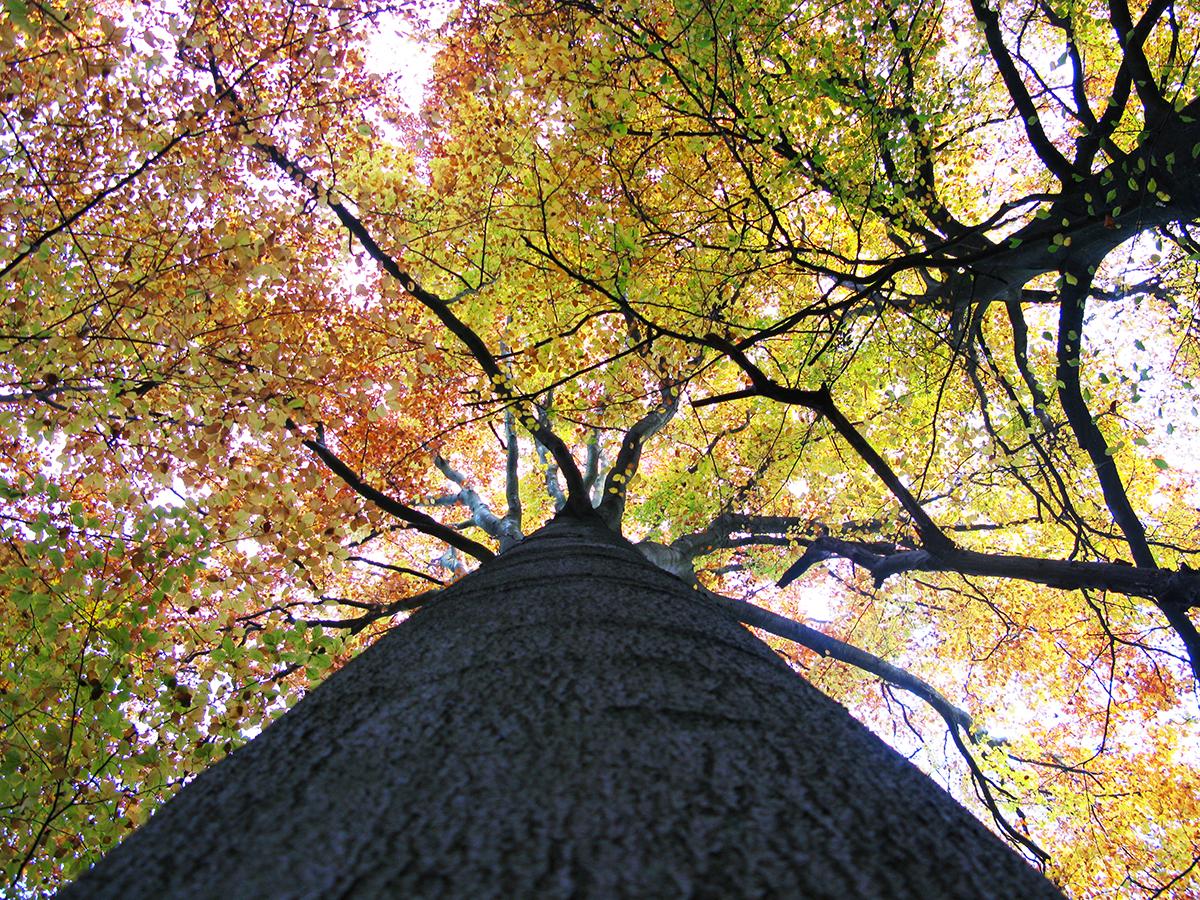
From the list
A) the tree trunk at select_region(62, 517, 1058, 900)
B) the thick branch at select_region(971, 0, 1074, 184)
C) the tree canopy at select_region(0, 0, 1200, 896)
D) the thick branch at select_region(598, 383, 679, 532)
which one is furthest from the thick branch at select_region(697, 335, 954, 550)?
the thick branch at select_region(971, 0, 1074, 184)

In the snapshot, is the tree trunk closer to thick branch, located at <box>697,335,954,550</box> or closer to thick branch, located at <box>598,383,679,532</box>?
thick branch, located at <box>697,335,954,550</box>

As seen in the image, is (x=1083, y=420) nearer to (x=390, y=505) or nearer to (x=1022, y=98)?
(x=1022, y=98)

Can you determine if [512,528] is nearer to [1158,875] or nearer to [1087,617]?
[1087,617]

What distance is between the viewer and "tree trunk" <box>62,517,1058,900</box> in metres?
0.72

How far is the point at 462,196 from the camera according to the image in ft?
26.1

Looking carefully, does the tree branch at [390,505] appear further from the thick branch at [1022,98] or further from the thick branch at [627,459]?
the thick branch at [1022,98]

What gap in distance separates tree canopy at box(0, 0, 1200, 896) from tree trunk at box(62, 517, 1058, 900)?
2228mm

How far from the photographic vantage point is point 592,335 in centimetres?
885

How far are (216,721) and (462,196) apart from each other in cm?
632

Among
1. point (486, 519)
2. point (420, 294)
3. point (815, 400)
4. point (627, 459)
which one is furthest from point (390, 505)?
point (486, 519)

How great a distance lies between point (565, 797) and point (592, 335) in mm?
8269

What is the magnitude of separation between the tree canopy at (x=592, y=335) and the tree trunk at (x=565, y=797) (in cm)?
223

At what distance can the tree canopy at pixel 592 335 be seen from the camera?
3.87 m

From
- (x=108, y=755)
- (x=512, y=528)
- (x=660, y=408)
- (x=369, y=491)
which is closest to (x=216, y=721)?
(x=108, y=755)
